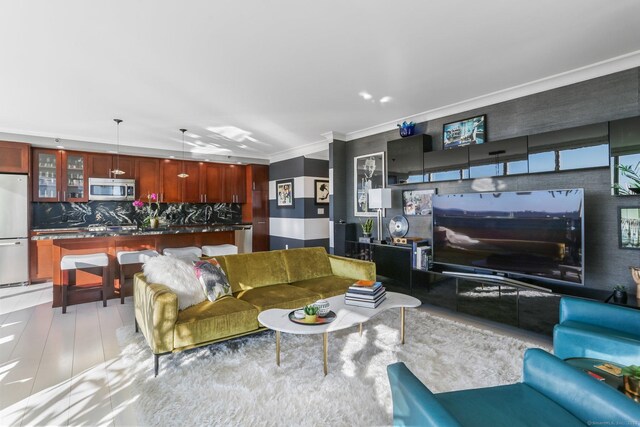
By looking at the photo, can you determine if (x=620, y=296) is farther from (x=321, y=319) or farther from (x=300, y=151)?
(x=300, y=151)

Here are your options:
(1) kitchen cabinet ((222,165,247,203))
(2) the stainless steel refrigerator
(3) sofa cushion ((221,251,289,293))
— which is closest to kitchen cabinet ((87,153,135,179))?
(2) the stainless steel refrigerator

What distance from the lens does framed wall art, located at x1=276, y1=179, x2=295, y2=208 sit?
707 centimetres

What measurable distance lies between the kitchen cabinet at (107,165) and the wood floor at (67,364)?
2.77 metres

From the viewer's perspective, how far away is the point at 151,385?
2.26 meters

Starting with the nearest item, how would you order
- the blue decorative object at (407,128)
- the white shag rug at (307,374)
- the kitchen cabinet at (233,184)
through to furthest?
the white shag rug at (307,374)
the blue decorative object at (407,128)
the kitchen cabinet at (233,184)

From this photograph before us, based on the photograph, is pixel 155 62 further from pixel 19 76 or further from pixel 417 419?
pixel 417 419

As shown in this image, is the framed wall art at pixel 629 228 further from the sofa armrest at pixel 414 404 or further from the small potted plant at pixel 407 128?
the sofa armrest at pixel 414 404

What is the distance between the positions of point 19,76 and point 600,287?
5970mm

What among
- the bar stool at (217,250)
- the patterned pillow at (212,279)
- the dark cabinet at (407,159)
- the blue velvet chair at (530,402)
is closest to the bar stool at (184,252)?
the bar stool at (217,250)

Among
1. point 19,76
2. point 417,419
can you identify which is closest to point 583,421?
point 417,419

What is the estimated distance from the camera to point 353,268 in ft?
12.8

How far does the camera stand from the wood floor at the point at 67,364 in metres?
1.99

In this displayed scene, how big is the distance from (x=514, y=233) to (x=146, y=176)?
663cm

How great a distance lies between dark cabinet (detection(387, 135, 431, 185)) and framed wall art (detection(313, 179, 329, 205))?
240cm
